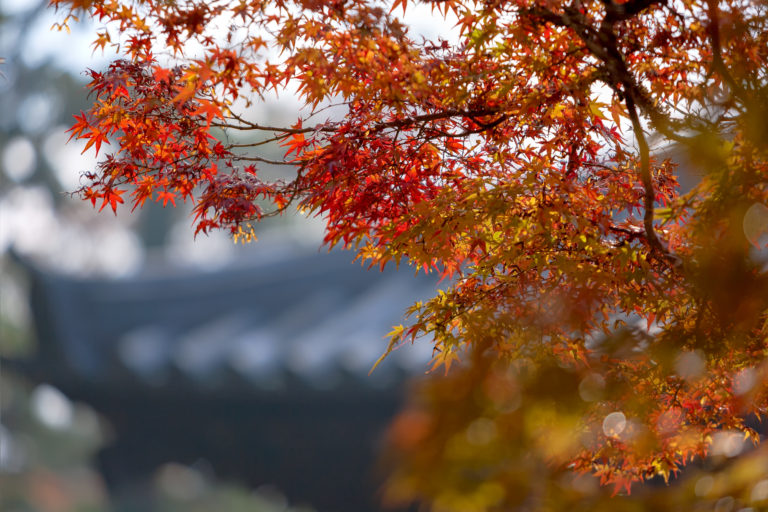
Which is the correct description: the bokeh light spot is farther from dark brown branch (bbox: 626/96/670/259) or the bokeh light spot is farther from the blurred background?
the blurred background

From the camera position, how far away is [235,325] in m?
8.54

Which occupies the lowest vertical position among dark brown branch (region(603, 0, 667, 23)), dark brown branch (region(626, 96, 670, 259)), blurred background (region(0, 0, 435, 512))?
dark brown branch (region(626, 96, 670, 259))

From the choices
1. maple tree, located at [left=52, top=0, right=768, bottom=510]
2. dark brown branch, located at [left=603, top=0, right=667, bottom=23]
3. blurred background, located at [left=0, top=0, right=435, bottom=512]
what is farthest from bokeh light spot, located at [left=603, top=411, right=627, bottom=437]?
blurred background, located at [left=0, top=0, right=435, bottom=512]

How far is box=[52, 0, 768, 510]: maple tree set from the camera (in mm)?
1580

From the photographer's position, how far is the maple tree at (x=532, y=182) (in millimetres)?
1580

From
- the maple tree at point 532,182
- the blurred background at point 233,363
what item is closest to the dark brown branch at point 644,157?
the maple tree at point 532,182

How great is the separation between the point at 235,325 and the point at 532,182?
7.05m

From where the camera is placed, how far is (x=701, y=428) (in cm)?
244

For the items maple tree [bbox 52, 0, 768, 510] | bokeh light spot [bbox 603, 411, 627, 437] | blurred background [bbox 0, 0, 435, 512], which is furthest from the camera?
blurred background [bbox 0, 0, 435, 512]

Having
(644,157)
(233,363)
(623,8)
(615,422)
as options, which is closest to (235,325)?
(233,363)

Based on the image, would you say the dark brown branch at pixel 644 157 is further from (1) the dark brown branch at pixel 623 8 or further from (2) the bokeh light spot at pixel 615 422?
(2) the bokeh light spot at pixel 615 422

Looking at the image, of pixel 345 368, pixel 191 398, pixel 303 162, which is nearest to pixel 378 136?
pixel 303 162

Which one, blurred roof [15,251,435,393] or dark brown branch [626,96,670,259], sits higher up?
blurred roof [15,251,435,393]

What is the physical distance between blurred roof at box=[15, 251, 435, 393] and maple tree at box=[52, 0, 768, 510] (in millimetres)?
4195
